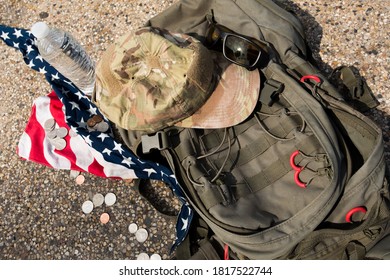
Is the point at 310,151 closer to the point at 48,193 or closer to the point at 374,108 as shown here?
the point at 374,108

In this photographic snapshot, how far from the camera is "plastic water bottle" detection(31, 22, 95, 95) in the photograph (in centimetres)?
234

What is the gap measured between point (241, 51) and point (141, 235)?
113 cm

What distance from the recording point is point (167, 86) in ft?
5.79

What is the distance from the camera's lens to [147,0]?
271cm

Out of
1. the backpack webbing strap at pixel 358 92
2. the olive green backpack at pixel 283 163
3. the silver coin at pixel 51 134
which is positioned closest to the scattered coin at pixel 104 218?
the olive green backpack at pixel 283 163

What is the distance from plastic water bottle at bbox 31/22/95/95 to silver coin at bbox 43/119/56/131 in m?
0.27

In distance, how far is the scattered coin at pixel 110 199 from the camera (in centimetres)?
229

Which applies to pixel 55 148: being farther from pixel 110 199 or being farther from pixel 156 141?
pixel 156 141

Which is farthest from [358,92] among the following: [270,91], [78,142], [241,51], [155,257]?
[78,142]

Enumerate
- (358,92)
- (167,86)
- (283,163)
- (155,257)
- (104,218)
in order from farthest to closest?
(104,218) → (155,257) → (358,92) → (283,163) → (167,86)

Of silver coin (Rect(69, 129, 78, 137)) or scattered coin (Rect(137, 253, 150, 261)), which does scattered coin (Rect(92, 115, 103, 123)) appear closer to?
silver coin (Rect(69, 129, 78, 137))

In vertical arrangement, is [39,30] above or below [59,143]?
above

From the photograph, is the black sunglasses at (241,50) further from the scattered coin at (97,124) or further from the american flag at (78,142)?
the scattered coin at (97,124)

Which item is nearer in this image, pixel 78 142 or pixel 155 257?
pixel 155 257
